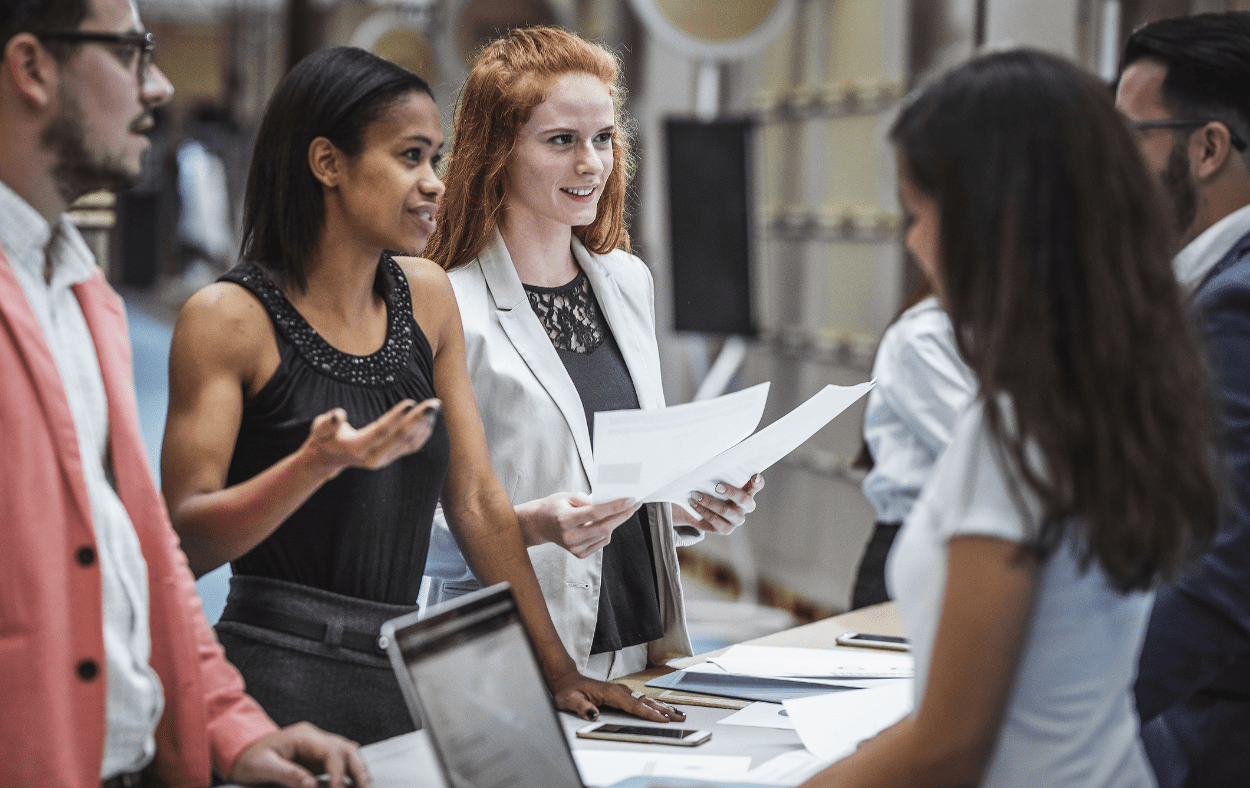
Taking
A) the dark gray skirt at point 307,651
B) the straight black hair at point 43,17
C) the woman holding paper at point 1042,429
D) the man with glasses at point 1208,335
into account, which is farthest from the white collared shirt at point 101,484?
the man with glasses at point 1208,335

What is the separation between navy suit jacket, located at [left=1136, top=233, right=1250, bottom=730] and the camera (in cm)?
144

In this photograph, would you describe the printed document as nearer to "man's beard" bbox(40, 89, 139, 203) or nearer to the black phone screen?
the black phone screen

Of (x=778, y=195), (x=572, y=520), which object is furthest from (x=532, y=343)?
(x=778, y=195)

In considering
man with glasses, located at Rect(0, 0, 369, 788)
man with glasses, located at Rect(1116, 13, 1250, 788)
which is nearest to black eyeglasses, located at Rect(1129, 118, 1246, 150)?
man with glasses, located at Rect(1116, 13, 1250, 788)

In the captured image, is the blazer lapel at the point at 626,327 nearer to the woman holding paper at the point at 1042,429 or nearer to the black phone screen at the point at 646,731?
the black phone screen at the point at 646,731

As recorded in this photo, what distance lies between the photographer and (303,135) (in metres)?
1.66

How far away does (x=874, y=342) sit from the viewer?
532 centimetres

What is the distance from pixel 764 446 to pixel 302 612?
66cm

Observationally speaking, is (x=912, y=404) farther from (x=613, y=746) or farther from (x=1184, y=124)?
(x=613, y=746)

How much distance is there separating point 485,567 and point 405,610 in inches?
8.3

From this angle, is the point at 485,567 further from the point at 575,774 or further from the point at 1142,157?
the point at 1142,157

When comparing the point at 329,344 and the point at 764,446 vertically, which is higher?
the point at 329,344

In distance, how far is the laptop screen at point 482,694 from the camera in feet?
4.17

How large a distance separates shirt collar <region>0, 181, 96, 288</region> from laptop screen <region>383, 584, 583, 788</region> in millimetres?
518
